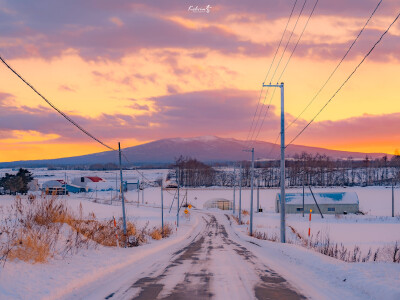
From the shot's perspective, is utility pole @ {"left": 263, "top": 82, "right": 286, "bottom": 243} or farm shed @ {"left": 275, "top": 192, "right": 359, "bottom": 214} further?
farm shed @ {"left": 275, "top": 192, "right": 359, "bottom": 214}

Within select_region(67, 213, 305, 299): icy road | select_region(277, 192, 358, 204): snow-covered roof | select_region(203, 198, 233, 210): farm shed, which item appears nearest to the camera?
select_region(67, 213, 305, 299): icy road

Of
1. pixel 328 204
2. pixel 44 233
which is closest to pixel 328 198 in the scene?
pixel 328 204

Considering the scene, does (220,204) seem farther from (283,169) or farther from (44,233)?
(44,233)

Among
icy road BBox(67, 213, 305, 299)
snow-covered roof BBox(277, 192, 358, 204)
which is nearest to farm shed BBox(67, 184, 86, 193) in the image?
snow-covered roof BBox(277, 192, 358, 204)

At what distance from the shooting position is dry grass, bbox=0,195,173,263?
11.4m

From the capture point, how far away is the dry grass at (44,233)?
11.4 meters

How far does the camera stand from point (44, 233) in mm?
14016

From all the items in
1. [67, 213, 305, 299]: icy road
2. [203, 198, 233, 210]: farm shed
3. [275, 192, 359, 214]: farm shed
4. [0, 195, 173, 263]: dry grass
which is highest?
[0, 195, 173, 263]: dry grass

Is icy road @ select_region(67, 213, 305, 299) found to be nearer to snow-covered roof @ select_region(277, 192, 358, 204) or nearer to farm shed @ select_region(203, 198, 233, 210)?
snow-covered roof @ select_region(277, 192, 358, 204)

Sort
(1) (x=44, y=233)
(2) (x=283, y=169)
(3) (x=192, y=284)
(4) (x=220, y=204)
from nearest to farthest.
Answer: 1. (3) (x=192, y=284)
2. (1) (x=44, y=233)
3. (2) (x=283, y=169)
4. (4) (x=220, y=204)

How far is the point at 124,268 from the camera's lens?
13664mm

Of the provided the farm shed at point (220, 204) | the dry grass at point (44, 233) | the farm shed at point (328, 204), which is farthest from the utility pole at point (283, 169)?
the farm shed at point (220, 204)

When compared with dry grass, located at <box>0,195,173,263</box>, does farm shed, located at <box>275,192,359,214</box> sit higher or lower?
lower

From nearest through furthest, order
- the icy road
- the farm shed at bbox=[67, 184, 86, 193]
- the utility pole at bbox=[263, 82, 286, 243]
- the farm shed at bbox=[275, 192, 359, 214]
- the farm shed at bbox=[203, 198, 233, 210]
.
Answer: the icy road, the utility pole at bbox=[263, 82, 286, 243], the farm shed at bbox=[275, 192, 359, 214], the farm shed at bbox=[203, 198, 233, 210], the farm shed at bbox=[67, 184, 86, 193]
